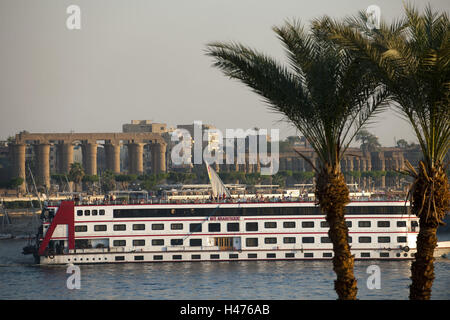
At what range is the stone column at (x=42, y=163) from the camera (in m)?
126

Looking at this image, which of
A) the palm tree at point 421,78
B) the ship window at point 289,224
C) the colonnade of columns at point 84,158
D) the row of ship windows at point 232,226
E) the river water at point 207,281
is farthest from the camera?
the colonnade of columns at point 84,158

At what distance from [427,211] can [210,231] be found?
124 ft

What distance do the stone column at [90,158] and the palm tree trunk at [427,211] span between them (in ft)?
385

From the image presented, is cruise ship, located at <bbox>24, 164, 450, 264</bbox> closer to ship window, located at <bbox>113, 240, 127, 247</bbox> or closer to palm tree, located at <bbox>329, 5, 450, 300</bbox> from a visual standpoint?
ship window, located at <bbox>113, 240, 127, 247</bbox>

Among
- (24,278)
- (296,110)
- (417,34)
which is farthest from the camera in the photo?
(24,278)

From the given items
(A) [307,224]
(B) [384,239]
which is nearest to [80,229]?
(A) [307,224]

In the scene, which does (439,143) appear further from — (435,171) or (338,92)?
(338,92)

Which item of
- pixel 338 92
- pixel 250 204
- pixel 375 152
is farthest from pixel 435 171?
pixel 375 152

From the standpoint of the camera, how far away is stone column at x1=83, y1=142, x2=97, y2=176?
133 m

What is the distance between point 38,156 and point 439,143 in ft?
385

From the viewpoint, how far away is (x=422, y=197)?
17594 mm

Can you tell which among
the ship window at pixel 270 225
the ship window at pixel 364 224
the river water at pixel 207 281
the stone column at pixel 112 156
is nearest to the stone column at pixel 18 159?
the stone column at pixel 112 156

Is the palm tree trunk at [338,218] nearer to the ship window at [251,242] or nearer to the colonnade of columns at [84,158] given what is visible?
the ship window at [251,242]
